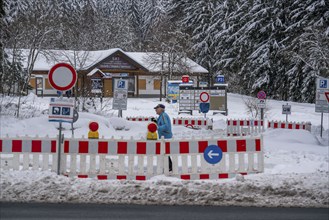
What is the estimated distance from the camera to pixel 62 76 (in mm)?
10469

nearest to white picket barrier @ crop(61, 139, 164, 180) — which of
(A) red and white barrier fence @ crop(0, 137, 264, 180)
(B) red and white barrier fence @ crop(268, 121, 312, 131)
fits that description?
(A) red and white barrier fence @ crop(0, 137, 264, 180)

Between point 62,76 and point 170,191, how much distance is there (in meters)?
3.44

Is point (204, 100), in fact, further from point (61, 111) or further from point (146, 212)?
point (146, 212)

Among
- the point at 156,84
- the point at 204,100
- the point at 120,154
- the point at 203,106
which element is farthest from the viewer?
the point at 156,84

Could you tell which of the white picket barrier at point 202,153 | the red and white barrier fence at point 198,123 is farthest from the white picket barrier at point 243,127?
the white picket barrier at point 202,153

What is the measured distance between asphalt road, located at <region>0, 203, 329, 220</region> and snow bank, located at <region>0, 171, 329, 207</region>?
348 millimetres

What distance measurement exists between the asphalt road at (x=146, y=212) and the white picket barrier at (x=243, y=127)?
16.1m

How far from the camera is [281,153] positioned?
15.4 meters

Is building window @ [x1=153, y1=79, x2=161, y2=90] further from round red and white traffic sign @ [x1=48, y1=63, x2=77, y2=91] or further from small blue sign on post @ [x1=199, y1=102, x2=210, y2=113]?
round red and white traffic sign @ [x1=48, y1=63, x2=77, y2=91]

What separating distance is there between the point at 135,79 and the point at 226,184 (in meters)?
50.5

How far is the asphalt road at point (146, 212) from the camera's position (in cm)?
721

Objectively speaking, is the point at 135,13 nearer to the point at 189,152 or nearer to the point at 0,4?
the point at 0,4

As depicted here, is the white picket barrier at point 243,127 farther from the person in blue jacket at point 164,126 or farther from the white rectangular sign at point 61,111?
the white rectangular sign at point 61,111

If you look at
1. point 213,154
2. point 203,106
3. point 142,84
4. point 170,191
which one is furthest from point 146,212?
point 142,84
